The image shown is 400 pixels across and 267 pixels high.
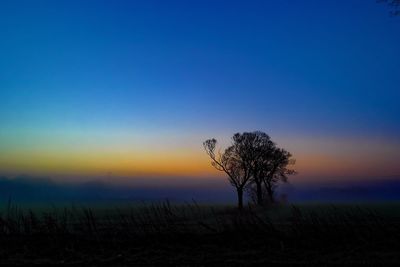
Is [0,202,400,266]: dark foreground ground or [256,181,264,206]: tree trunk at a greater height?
[256,181,264,206]: tree trunk

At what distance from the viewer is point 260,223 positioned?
66.6ft

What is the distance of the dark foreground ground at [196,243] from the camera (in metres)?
15.9

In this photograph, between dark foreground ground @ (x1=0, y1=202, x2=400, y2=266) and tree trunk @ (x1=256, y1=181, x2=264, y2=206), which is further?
tree trunk @ (x1=256, y1=181, x2=264, y2=206)

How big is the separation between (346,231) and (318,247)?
227cm

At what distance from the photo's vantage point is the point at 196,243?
62.7 ft

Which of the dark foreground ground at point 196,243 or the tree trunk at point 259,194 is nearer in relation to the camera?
the dark foreground ground at point 196,243

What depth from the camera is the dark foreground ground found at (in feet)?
52.1

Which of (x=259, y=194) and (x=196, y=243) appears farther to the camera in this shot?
(x=259, y=194)

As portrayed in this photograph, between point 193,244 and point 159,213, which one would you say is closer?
point 193,244

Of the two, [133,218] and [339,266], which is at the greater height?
[133,218]

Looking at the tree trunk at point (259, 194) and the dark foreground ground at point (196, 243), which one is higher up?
the tree trunk at point (259, 194)

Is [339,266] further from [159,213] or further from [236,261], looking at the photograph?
[159,213]

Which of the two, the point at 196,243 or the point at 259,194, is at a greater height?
the point at 259,194

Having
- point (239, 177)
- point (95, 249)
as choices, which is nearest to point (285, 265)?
point (95, 249)
